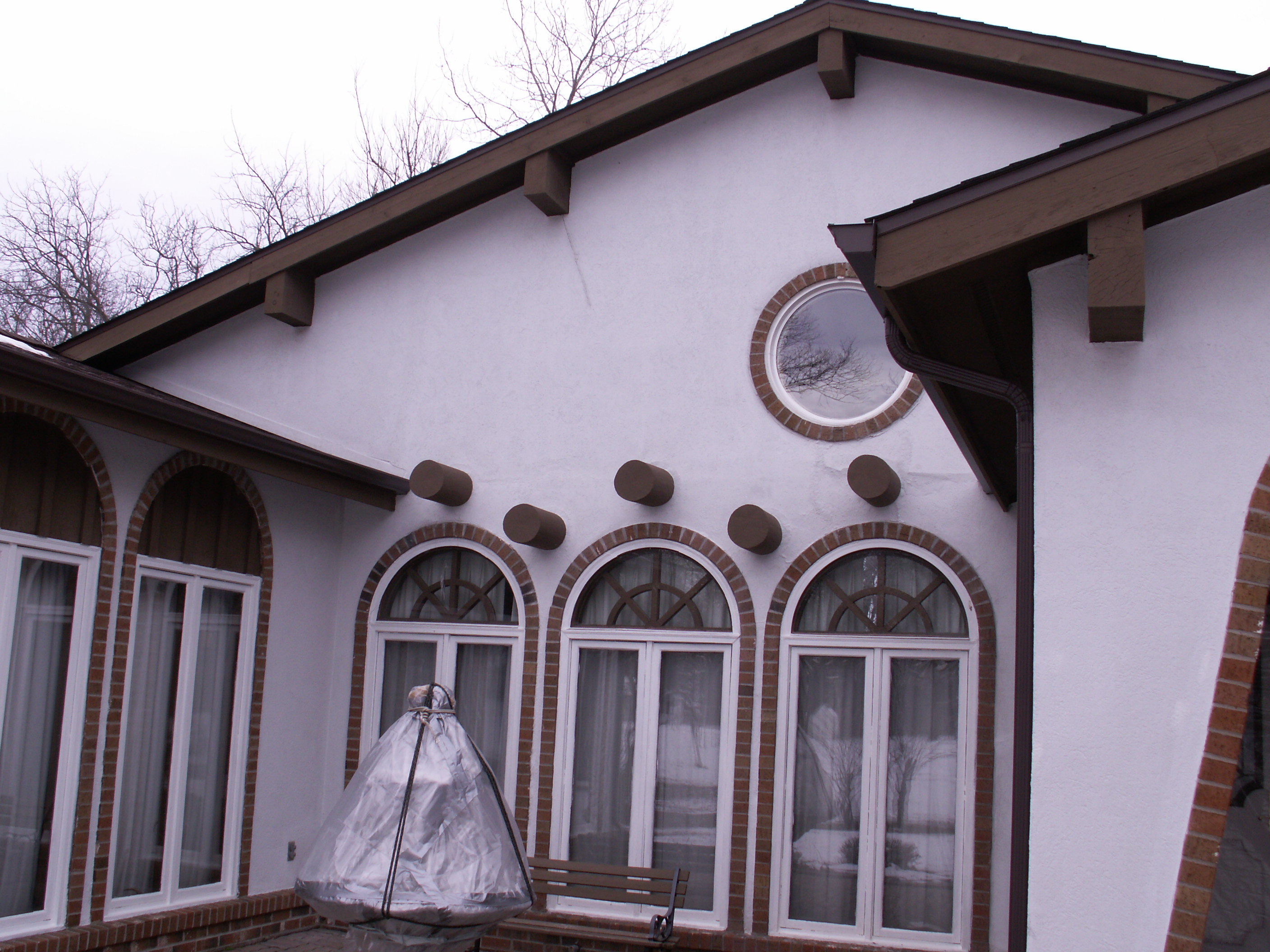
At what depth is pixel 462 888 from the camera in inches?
217

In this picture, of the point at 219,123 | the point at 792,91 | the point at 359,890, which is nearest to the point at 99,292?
the point at 219,123

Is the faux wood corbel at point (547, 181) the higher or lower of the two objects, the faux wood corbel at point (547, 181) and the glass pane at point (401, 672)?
the higher

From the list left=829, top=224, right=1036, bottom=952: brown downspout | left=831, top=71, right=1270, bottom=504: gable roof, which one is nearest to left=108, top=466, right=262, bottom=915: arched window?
left=829, top=224, right=1036, bottom=952: brown downspout

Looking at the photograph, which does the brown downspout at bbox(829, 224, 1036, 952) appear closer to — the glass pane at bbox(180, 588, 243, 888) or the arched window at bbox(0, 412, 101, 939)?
the arched window at bbox(0, 412, 101, 939)

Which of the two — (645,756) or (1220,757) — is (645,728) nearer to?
(645,756)

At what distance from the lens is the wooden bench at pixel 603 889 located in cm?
751

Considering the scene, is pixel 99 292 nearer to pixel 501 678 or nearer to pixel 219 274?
pixel 219 274

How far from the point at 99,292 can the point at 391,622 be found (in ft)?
47.0

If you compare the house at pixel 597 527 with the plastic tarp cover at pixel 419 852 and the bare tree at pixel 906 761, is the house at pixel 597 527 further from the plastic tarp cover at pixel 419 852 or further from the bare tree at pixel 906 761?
the plastic tarp cover at pixel 419 852

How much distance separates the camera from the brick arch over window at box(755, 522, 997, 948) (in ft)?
22.9

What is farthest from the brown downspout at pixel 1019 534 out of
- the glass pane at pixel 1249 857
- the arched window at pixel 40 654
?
the arched window at pixel 40 654

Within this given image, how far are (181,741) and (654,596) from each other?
10.2ft

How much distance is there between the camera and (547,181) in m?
8.53

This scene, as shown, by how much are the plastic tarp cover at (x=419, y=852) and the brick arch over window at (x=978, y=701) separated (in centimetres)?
210
